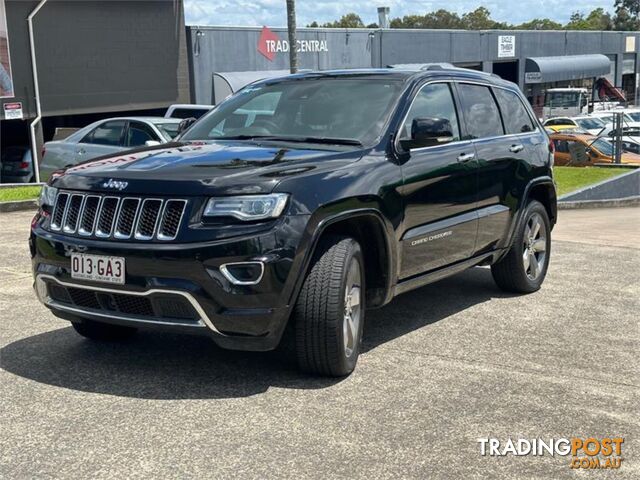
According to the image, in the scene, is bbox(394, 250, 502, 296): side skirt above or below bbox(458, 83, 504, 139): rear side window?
below

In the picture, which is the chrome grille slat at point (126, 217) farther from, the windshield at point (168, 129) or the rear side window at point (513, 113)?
the windshield at point (168, 129)

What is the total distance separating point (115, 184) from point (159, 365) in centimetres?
116

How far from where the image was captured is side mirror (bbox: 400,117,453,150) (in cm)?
534

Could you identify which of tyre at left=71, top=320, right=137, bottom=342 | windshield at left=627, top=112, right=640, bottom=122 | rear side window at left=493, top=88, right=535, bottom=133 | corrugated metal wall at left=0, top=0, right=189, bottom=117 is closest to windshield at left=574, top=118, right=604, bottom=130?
windshield at left=627, top=112, right=640, bottom=122

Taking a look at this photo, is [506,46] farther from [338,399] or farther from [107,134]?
[338,399]

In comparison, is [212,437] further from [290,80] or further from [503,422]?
[290,80]

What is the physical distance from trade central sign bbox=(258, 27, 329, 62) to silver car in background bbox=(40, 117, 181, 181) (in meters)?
19.3

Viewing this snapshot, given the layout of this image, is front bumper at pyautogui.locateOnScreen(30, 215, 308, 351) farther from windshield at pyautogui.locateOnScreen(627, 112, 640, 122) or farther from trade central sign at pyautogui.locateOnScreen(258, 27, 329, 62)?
windshield at pyautogui.locateOnScreen(627, 112, 640, 122)

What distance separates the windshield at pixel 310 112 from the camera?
5508mm

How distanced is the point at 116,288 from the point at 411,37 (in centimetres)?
4038

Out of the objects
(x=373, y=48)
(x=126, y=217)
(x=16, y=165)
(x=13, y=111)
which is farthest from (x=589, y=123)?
(x=126, y=217)

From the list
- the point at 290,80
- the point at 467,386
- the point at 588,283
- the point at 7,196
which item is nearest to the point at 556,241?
the point at 588,283

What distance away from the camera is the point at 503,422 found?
4.26 meters

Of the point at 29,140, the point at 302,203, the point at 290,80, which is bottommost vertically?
the point at 29,140
